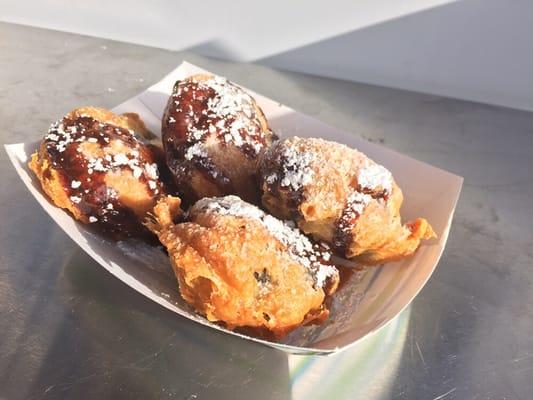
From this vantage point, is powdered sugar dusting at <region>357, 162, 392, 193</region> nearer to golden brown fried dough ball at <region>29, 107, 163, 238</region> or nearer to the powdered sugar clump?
the powdered sugar clump

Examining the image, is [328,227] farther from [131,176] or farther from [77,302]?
[77,302]

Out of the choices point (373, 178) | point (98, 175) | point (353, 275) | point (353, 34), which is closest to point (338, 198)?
point (373, 178)

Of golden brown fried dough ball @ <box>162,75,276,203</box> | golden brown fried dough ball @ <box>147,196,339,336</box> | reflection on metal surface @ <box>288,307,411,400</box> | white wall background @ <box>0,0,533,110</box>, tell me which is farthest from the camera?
white wall background @ <box>0,0,533,110</box>

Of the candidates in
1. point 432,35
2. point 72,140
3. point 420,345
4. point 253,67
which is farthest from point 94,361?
point 432,35

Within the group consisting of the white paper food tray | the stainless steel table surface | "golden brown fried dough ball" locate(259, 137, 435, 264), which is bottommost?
the stainless steel table surface

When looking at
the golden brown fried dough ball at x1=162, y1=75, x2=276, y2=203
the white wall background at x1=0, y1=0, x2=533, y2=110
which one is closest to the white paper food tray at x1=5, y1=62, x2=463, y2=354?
the golden brown fried dough ball at x1=162, y1=75, x2=276, y2=203

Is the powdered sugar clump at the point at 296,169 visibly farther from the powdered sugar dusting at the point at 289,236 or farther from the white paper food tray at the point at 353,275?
the white paper food tray at the point at 353,275

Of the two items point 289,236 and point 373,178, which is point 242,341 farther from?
point 373,178
